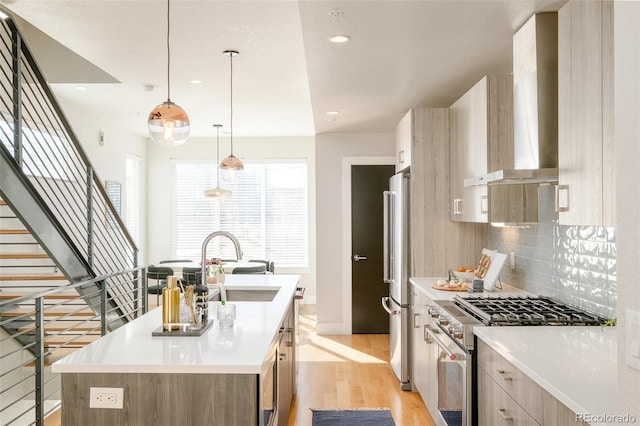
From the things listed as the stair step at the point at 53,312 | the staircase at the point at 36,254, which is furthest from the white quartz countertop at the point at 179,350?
the stair step at the point at 53,312

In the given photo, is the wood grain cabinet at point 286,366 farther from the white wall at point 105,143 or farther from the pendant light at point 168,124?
the white wall at point 105,143

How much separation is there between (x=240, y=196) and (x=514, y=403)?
6834 millimetres

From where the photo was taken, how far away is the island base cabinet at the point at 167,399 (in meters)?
1.95

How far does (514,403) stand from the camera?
194 cm

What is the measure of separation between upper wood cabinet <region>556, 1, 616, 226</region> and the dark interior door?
13.1 ft

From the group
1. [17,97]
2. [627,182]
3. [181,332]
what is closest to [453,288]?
[181,332]

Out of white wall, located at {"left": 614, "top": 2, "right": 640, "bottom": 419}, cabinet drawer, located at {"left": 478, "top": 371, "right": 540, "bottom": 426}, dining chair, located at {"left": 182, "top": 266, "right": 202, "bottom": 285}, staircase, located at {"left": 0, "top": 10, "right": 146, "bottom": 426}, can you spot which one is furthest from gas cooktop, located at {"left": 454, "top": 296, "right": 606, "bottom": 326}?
dining chair, located at {"left": 182, "top": 266, "right": 202, "bottom": 285}

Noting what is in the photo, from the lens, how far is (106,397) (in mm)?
1959

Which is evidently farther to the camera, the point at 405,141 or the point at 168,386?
the point at 405,141

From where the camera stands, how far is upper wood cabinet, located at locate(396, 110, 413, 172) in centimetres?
429

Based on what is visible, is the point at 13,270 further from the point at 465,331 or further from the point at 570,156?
the point at 570,156

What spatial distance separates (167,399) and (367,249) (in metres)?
4.48

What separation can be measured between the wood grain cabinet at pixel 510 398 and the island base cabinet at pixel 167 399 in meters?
0.98

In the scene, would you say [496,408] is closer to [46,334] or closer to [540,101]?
[540,101]
